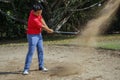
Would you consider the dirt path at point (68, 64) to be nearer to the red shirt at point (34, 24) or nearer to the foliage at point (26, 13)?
the red shirt at point (34, 24)

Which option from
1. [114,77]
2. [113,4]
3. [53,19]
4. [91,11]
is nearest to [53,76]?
[114,77]

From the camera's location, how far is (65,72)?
32.2 feet

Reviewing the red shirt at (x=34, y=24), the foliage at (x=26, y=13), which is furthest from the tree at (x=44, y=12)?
the red shirt at (x=34, y=24)

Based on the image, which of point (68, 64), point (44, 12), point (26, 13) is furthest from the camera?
point (26, 13)

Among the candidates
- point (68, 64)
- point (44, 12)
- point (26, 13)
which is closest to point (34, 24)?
point (68, 64)

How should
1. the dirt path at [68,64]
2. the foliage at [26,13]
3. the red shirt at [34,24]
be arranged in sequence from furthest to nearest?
the foliage at [26,13] → the red shirt at [34,24] → the dirt path at [68,64]

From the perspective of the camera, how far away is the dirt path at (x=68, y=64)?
9406mm

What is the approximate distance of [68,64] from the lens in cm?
1096

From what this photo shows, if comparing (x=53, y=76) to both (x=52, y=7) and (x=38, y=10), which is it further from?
(x=52, y=7)

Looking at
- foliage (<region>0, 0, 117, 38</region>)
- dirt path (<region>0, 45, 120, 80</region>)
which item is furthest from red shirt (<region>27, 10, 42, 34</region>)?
foliage (<region>0, 0, 117, 38</region>)

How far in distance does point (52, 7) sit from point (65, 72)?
11.8 meters

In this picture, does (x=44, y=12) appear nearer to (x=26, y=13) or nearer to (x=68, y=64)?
(x=26, y=13)

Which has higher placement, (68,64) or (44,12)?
(44,12)

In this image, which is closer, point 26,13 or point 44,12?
point 44,12
